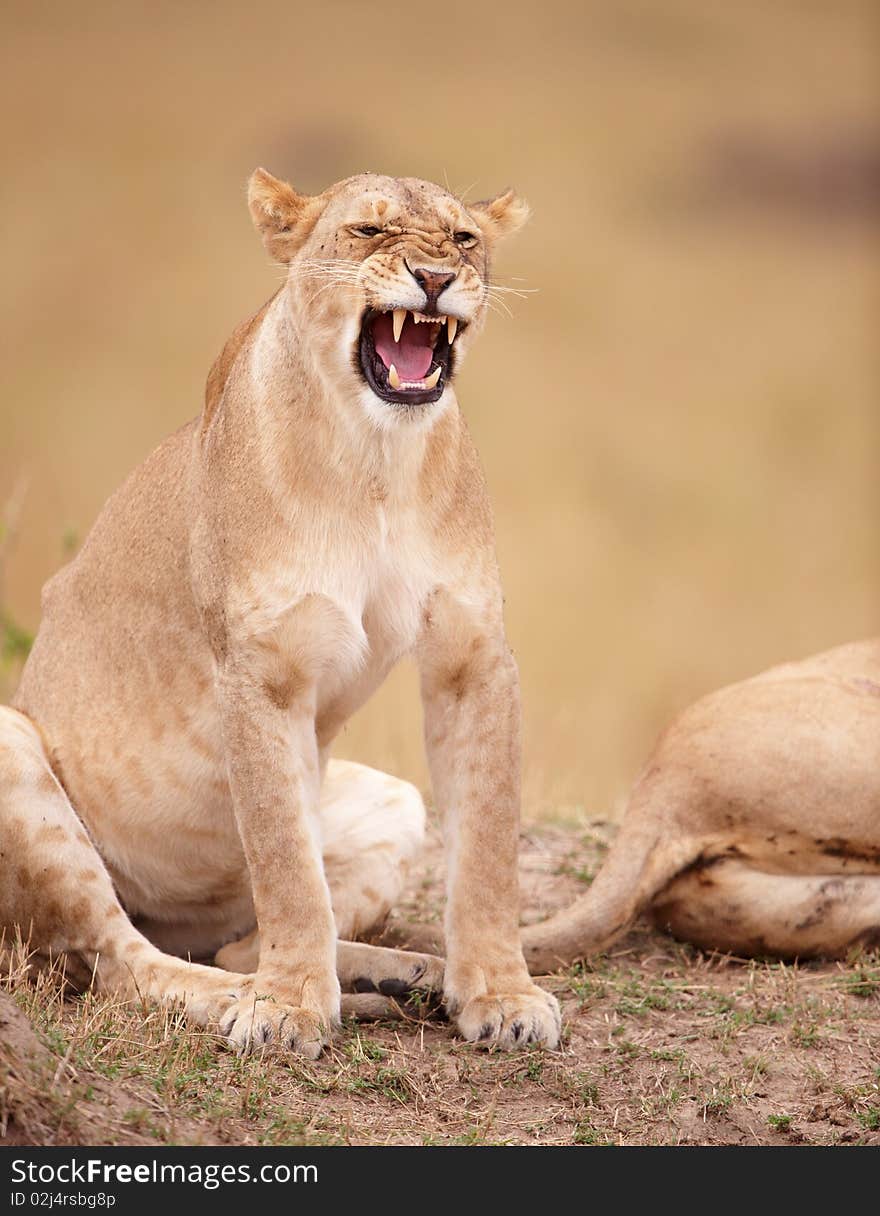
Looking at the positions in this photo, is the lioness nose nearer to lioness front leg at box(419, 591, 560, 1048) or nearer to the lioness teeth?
the lioness teeth

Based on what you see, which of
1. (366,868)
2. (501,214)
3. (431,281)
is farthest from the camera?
(366,868)

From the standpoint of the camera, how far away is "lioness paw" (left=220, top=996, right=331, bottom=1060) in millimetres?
3898

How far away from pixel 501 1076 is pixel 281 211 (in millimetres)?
2119

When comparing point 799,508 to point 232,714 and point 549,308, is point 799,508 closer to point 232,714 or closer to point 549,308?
point 549,308

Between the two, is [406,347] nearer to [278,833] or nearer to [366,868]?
[278,833]

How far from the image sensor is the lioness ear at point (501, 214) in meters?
4.43

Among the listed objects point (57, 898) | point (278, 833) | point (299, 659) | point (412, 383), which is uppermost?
point (412, 383)

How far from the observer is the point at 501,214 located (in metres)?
4.47

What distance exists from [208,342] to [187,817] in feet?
37.5

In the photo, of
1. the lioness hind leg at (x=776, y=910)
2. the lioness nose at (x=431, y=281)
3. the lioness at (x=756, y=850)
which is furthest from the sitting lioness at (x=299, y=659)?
the lioness hind leg at (x=776, y=910)

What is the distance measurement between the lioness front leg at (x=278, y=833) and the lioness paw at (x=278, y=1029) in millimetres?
12

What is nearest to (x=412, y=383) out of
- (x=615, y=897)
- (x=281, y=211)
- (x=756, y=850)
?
(x=281, y=211)

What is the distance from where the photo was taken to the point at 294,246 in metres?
4.30

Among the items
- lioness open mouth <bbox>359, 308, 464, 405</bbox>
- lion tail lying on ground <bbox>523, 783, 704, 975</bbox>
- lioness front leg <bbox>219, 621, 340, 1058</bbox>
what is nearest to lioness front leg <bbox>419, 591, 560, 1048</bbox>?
lioness front leg <bbox>219, 621, 340, 1058</bbox>
